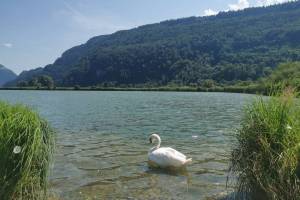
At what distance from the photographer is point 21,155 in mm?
7328

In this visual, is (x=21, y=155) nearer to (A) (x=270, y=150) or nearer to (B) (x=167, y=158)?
(A) (x=270, y=150)

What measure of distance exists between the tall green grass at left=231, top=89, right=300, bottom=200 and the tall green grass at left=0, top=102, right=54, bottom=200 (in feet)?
13.2

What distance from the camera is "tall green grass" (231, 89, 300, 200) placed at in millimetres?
7488

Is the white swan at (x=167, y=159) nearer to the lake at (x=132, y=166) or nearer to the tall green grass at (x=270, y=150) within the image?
the lake at (x=132, y=166)

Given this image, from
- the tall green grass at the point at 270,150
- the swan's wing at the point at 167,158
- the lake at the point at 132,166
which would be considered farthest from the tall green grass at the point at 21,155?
the swan's wing at the point at 167,158

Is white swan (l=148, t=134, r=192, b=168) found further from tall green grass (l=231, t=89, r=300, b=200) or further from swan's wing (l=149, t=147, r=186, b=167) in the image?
tall green grass (l=231, t=89, r=300, b=200)

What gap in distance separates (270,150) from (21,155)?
4680 millimetres

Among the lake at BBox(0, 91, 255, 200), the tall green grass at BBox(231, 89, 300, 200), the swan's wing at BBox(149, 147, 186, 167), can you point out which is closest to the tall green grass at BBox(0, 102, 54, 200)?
the lake at BBox(0, 91, 255, 200)

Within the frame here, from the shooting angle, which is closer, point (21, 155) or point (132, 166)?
point (21, 155)

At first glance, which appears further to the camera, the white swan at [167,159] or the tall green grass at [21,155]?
the white swan at [167,159]

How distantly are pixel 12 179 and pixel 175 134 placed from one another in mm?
17555

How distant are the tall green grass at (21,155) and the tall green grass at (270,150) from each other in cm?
401

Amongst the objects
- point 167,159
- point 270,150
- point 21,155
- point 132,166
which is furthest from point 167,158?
point 21,155

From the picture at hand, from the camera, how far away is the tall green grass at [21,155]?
7.21 meters
